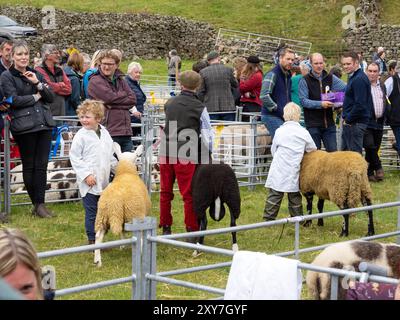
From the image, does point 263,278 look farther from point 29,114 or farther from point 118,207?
point 29,114

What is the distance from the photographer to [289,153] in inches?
397

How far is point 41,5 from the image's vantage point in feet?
160

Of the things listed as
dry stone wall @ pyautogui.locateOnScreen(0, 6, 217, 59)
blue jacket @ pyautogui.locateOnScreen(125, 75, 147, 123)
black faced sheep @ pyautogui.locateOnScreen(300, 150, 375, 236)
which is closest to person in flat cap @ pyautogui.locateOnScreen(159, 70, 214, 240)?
black faced sheep @ pyautogui.locateOnScreen(300, 150, 375, 236)

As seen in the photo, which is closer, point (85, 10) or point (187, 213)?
point (187, 213)

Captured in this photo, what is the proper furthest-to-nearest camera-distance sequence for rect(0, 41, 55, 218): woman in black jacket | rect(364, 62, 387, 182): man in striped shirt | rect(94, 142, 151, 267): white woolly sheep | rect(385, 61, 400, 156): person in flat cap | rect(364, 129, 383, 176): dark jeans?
rect(385, 61, 400, 156): person in flat cap < rect(364, 129, 383, 176): dark jeans < rect(364, 62, 387, 182): man in striped shirt < rect(0, 41, 55, 218): woman in black jacket < rect(94, 142, 151, 267): white woolly sheep

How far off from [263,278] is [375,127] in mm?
9445

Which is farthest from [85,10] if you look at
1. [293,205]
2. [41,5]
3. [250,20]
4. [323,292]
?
[323,292]

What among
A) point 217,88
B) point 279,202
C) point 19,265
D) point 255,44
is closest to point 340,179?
point 279,202

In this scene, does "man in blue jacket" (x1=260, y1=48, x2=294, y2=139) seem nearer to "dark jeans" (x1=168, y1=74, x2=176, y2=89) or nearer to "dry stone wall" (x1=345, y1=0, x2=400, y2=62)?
"dark jeans" (x1=168, y1=74, x2=176, y2=89)

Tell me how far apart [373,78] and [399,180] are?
1902 mm

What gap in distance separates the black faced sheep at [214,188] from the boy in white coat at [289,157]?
1271 mm

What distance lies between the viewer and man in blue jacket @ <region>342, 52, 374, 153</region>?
11656 mm

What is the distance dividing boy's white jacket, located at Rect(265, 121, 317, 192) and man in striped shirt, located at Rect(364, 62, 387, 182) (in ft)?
11.8
